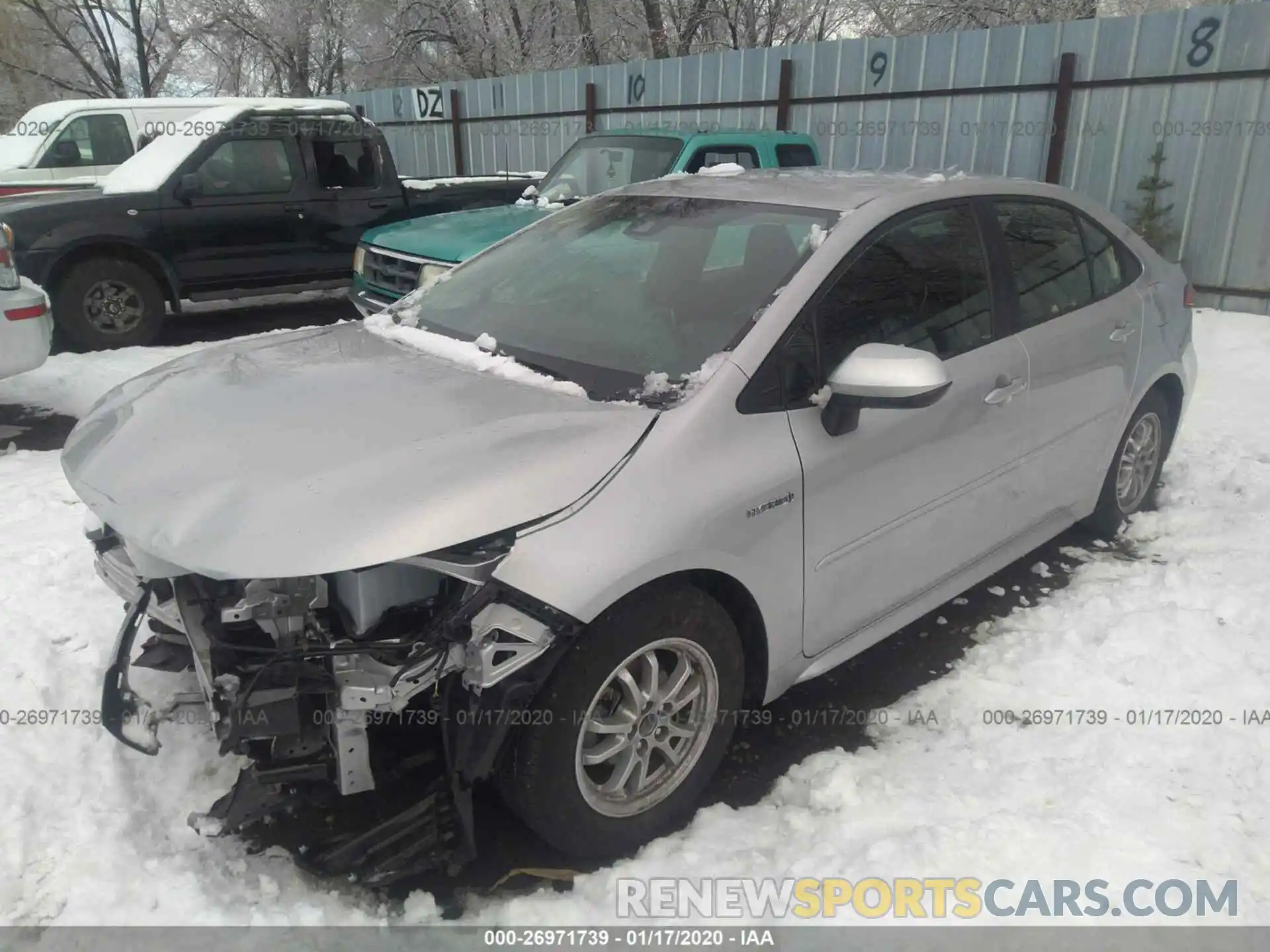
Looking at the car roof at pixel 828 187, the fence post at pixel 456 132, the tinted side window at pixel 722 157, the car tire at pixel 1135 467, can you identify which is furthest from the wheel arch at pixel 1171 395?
the fence post at pixel 456 132

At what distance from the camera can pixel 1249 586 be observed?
156 inches

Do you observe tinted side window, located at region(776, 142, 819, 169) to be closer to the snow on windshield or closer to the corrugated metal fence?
the corrugated metal fence

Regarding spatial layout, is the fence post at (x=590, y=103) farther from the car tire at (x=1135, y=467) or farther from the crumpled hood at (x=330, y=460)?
the crumpled hood at (x=330, y=460)

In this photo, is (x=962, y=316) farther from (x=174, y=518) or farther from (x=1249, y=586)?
(x=174, y=518)

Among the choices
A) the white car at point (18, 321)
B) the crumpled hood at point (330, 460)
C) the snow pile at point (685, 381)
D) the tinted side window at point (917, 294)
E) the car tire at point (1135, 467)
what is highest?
the tinted side window at point (917, 294)

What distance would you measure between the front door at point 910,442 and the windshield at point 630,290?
25cm

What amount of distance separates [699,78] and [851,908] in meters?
10.9

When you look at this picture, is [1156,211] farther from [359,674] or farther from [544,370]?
[359,674]

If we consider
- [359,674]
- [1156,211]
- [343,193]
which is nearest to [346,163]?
[343,193]

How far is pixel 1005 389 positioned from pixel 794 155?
5031mm

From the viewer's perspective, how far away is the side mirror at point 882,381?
2.63 m

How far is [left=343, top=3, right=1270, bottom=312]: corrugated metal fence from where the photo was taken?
7992 mm

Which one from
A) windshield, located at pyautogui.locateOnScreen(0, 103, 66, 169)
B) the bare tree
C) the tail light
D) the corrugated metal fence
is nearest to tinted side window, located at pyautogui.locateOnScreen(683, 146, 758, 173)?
the corrugated metal fence

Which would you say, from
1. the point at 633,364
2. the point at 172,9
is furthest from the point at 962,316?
the point at 172,9
